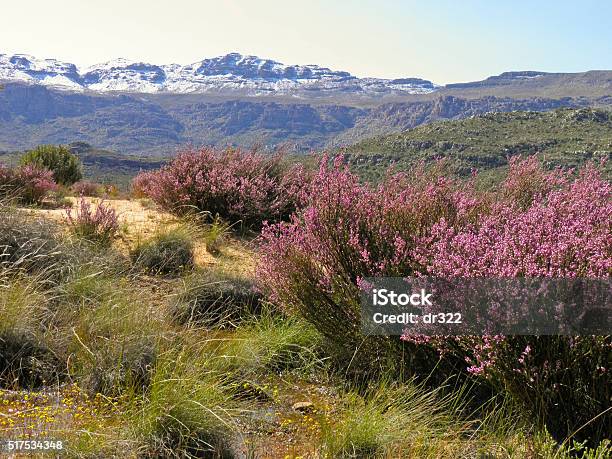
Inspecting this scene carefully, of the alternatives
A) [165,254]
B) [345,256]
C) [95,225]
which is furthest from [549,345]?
[95,225]

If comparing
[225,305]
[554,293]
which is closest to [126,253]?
[225,305]

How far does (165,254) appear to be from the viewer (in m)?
5.78

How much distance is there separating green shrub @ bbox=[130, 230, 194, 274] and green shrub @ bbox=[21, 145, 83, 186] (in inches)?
351

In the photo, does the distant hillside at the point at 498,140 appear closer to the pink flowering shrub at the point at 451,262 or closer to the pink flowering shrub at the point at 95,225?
the pink flowering shrub at the point at 95,225

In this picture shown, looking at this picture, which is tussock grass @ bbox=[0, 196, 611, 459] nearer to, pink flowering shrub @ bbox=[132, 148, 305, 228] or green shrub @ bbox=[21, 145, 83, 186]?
pink flowering shrub @ bbox=[132, 148, 305, 228]

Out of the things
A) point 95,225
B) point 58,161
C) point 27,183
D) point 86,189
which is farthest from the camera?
point 58,161

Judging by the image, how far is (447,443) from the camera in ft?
9.68

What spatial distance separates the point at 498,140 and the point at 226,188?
52.0m

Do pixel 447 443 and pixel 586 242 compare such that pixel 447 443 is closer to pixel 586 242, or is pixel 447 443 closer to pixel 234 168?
pixel 586 242

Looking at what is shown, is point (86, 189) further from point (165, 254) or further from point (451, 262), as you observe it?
point (451, 262)

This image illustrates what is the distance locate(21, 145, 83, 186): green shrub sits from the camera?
13789 millimetres

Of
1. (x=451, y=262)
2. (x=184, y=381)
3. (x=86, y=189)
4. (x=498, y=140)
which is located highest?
(x=451, y=262)

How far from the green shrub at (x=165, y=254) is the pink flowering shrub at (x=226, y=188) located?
1477 millimetres

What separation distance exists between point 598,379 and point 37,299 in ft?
13.0
